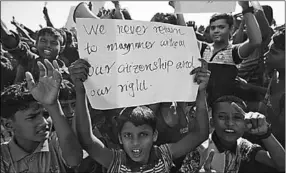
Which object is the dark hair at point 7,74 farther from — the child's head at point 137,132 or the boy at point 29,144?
the child's head at point 137,132

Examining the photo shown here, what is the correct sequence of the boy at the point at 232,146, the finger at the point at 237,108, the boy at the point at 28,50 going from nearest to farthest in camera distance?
the boy at the point at 232,146, the finger at the point at 237,108, the boy at the point at 28,50

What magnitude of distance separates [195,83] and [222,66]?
30.7 inches

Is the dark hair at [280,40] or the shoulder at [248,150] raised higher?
the dark hair at [280,40]

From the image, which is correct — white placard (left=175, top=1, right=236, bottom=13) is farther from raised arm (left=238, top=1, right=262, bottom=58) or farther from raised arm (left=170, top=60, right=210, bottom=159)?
raised arm (left=170, top=60, right=210, bottom=159)

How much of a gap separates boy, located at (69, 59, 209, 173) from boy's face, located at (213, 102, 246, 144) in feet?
0.81

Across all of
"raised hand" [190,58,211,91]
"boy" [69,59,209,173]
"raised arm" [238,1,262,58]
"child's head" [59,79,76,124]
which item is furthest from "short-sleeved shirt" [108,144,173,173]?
"raised arm" [238,1,262,58]

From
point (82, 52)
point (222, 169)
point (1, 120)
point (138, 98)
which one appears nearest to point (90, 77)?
point (82, 52)

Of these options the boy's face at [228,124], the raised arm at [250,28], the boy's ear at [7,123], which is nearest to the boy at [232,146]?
the boy's face at [228,124]

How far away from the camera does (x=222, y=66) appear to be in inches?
117

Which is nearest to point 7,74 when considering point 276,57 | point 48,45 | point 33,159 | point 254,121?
point 48,45

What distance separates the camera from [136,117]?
219cm

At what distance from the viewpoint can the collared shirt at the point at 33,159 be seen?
7.37 feet

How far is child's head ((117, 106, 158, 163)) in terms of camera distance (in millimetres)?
2131

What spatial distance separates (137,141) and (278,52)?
4.97 feet
